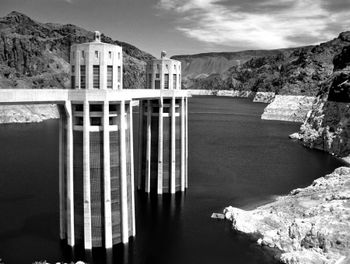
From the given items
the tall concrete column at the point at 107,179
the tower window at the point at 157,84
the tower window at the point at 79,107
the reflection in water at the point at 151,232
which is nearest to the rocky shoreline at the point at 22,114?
the tower window at the point at 157,84

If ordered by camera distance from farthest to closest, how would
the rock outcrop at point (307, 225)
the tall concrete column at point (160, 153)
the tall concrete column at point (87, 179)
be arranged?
the tall concrete column at point (160, 153) < the tall concrete column at point (87, 179) < the rock outcrop at point (307, 225)

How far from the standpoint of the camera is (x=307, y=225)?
38031mm

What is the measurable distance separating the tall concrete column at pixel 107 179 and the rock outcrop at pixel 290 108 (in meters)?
142

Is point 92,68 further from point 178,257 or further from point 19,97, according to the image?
point 178,257

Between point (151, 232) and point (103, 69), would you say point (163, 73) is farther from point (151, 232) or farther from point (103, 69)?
point (151, 232)

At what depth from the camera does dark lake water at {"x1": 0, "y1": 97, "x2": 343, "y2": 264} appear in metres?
37.3

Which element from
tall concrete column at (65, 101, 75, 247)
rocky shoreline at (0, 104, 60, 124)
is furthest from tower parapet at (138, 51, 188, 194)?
rocky shoreline at (0, 104, 60, 124)

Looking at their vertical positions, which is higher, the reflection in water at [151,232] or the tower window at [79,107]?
the tower window at [79,107]

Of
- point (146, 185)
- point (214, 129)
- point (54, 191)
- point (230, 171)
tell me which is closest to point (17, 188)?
point (54, 191)

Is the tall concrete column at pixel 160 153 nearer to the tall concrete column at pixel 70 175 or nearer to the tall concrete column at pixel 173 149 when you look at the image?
Result: the tall concrete column at pixel 173 149

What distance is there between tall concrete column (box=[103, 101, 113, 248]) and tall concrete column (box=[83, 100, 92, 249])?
1.44 m

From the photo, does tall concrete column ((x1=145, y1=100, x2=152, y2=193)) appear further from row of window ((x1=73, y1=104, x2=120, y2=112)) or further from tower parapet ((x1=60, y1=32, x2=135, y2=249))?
tower parapet ((x1=60, y1=32, x2=135, y2=249))

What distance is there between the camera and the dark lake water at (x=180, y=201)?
3731 cm

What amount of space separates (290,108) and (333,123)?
8767 centimetres
